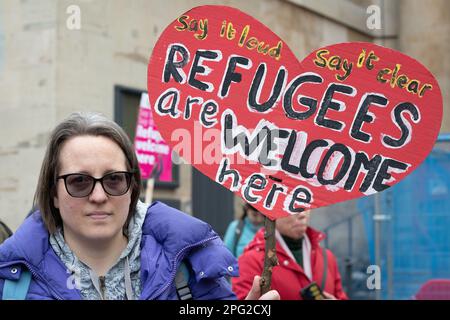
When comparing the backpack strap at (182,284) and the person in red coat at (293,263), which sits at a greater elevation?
the backpack strap at (182,284)

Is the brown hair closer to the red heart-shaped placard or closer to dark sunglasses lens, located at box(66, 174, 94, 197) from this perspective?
dark sunglasses lens, located at box(66, 174, 94, 197)

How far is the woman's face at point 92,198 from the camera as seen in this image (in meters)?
2.50

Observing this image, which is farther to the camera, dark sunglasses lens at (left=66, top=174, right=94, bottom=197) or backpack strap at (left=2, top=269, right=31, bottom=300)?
dark sunglasses lens at (left=66, top=174, right=94, bottom=197)

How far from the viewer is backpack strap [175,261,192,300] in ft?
8.29

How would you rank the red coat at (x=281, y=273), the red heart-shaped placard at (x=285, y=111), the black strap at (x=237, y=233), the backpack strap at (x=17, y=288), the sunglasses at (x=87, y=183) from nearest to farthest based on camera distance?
the backpack strap at (x=17, y=288) < the sunglasses at (x=87, y=183) < the red heart-shaped placard at (x=285, y=111) < the red coat at (x=281, y=273) < the black strap at (x=237, y=233)

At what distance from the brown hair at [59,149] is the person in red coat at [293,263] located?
205 cm

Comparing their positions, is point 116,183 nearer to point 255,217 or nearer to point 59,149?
point 59,149

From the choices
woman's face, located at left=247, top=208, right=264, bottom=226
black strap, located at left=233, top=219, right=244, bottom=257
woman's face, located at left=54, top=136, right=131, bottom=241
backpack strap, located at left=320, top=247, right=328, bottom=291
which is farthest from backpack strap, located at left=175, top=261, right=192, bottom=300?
black strap, located at left=233, top=219, right=244, bottom=257

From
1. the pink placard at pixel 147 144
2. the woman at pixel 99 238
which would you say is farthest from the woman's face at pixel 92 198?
the pink placard at pixel 147 144

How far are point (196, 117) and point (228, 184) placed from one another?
0.82 feet

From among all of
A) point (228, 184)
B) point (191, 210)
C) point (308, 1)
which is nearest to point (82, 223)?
point (228, 184)

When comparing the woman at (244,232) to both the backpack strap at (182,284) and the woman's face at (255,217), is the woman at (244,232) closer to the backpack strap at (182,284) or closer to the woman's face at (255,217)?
the woman's face at (255,217)

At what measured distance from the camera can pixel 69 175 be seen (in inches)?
98.3

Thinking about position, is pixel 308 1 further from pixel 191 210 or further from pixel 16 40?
pixel 16 40
